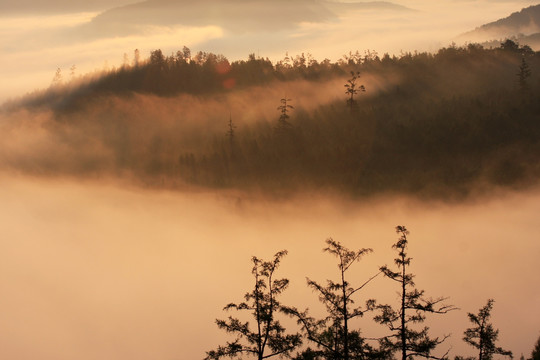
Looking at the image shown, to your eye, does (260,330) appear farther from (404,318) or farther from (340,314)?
(404,318)

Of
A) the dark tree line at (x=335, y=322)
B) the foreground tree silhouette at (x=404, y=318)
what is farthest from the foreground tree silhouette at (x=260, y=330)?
the foreground tree silhouette at (x=404, y=318)

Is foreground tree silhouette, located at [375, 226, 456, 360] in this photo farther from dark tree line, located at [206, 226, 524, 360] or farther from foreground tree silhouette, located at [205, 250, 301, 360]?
foreground tree silhouette, located at [205, 250, 301, 360]

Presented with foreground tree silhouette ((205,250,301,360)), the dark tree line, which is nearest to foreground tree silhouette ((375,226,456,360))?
the dark tree line

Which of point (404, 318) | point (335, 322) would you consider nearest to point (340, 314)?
point (335, 322)

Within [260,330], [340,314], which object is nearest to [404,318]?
[340,314]

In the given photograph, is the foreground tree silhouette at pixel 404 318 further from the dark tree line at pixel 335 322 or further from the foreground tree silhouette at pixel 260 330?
the foreground tree silhouette at pixel 260 330

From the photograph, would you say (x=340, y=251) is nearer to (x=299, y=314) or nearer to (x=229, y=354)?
(x=299, y=314)

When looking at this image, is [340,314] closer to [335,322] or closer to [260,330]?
[335,322]

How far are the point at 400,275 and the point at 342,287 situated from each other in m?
3.70

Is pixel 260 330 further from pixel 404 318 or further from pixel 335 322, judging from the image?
pixel 404 318

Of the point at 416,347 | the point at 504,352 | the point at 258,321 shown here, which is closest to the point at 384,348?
the point at 416,347

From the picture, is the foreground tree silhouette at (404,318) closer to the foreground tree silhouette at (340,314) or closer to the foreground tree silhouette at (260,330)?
the foreground tree silhouette at (340,314)

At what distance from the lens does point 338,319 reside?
34.1 meters

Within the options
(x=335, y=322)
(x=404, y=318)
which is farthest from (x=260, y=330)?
(x=404, y=318)
